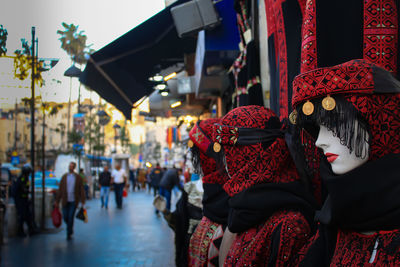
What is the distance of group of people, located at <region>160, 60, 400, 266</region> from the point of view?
5.47 ft

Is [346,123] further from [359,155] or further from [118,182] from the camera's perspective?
[118,182]

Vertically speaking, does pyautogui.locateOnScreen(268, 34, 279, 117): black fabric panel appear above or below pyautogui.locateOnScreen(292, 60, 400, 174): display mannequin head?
above

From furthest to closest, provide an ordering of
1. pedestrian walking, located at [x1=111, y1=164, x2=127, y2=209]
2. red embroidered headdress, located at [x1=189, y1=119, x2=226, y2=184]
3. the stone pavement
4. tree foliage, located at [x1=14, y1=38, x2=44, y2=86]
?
pedestrian walking, located at [x1=111, y1=164, x2=127, y2=209]
the stone pavement
tree foliage, located at [x1=14, y1=38, x2=44, y2=86]
red embroidered headdress, located at [x1=189, y1=119, x2=226, y2=184]

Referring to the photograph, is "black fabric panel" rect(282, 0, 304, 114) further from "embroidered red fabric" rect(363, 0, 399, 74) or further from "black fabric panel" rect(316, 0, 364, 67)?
"embroidered red fabric" rect(363, 0, 399, 74)

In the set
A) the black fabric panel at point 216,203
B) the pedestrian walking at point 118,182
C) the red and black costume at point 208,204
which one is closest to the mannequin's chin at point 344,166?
the red and black costume at point 208,204

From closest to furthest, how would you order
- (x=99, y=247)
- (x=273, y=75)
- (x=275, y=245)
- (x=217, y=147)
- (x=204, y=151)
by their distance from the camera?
(x=275, y=245) < (x=217, y=147) < (x=204, y=151) < (x=273, y=75) < (x=99, y=247)

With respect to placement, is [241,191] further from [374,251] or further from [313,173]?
[374,251]

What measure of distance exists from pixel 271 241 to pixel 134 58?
8.72 metres

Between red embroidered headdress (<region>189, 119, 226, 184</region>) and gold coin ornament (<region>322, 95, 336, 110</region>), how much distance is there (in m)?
2.13

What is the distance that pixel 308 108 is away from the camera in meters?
1.85

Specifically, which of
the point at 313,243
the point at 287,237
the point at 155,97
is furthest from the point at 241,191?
Answer: the point at 155,97

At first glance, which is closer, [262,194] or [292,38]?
[262,194]

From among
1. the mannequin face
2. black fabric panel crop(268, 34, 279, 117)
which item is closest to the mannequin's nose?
the mannequin face

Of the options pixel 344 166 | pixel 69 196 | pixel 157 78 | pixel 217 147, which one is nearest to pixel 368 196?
pixel 344 166
